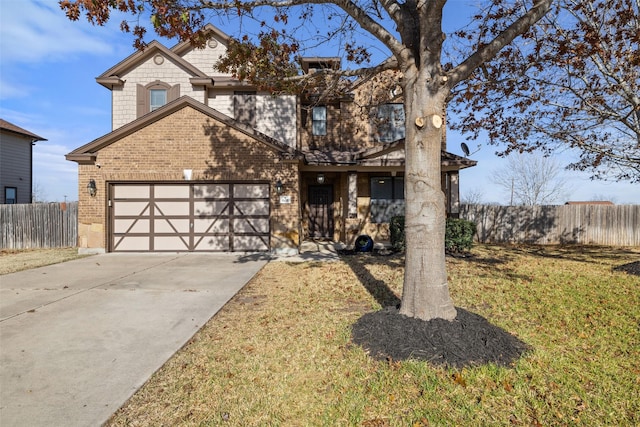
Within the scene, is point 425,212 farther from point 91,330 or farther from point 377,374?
point 91,330

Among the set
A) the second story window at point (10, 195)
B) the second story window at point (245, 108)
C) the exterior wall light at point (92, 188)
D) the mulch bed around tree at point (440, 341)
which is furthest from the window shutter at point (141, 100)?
the mulch bed around tree at point (440, 341)

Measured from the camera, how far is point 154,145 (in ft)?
38.6

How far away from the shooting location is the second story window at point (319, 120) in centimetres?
1509

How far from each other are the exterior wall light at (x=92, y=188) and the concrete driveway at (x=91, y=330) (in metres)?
3.33

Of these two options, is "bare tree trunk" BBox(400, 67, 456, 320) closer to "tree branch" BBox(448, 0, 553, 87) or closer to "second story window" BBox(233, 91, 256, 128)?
"tree branch" BBox(448, 0, 553, 87)

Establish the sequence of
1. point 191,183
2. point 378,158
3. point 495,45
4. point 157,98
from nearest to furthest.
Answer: point 495,45
point 191,183
point 378,158
point 157,98

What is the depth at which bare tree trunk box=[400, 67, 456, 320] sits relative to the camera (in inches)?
169

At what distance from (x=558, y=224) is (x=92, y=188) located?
63.6 ft

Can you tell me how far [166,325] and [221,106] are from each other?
11659 mm

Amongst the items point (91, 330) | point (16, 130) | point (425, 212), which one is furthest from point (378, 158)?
point (16, 130)

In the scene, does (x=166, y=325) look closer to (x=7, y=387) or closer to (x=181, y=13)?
(x=7, y=387)

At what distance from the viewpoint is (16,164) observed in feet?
68.0

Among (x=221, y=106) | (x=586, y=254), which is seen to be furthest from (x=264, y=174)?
(x=586, y=254)

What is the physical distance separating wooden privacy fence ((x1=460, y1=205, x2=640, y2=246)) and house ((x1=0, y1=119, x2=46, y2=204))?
2542 centimetres
